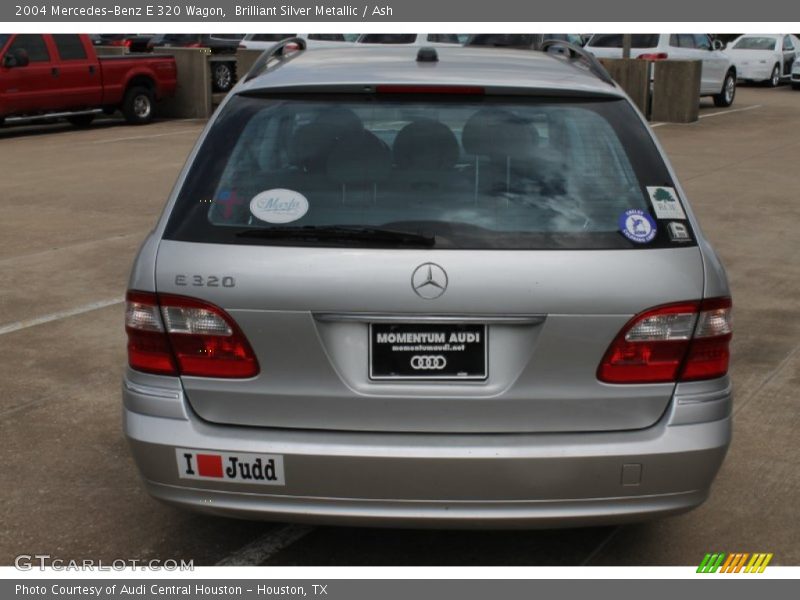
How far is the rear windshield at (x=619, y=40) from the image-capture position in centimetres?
2519

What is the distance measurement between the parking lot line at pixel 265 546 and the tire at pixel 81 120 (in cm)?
1834

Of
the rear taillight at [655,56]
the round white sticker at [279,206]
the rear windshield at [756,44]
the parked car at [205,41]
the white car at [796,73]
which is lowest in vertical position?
the white car at [796,73]

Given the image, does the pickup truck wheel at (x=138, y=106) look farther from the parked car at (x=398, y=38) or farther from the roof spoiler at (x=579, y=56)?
the roof spoiler at (x=579, y=56)

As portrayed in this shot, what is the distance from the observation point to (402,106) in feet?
12.9

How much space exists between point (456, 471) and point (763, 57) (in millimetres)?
32811

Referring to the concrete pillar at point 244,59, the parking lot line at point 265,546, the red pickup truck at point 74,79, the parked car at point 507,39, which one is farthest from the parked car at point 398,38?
the parking lot line at point 265,546

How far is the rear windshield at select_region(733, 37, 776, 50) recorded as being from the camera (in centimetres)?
3469

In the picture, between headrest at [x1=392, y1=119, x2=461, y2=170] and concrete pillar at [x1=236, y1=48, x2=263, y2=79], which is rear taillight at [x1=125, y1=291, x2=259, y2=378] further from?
concrete pillar at [x1=236, y1=48, x2=263, y2=79]

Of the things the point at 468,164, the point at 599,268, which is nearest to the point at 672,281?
the point at 599,268

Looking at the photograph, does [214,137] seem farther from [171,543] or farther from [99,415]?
[99,415]

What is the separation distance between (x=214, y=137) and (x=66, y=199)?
31.5 feet

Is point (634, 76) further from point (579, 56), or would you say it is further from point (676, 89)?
point (579, 56)

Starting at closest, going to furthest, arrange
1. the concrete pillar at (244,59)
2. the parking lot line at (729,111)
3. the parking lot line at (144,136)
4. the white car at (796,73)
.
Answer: the parking lot line at (144,136) < the parking lot line at (729,111) < the concrete pillar at (244,59) < the white car at (796,73)

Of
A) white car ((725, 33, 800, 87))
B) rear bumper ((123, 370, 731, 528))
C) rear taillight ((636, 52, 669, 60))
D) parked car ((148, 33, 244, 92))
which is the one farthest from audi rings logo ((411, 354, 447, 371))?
white car ((725, 33, 800, 87))
